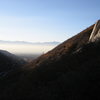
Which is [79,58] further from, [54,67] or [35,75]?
[35,75]

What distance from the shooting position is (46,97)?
10.2 m

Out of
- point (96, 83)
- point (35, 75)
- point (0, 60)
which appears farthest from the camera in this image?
point (0, 60)

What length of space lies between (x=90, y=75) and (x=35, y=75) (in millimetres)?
7002

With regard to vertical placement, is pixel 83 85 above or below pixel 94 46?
below

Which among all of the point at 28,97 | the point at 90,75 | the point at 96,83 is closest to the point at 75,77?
the point at 90,75

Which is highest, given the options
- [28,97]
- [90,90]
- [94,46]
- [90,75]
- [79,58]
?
[94,46]

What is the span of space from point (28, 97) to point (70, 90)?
2394 mm

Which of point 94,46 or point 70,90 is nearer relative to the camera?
point 70,90

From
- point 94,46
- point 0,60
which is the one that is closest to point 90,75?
Result: point 94,46

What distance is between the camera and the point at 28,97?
1102 centimetres

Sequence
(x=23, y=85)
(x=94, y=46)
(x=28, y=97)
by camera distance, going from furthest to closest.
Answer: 1. (x=94, y=46)
2. (x=23, y=85)
3. (x=28, y=97)

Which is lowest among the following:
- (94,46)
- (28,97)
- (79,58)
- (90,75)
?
(28,97)

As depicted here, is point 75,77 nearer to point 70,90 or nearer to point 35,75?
point 70,90

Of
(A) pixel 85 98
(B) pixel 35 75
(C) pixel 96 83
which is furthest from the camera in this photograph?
(B) pixel 35 75
